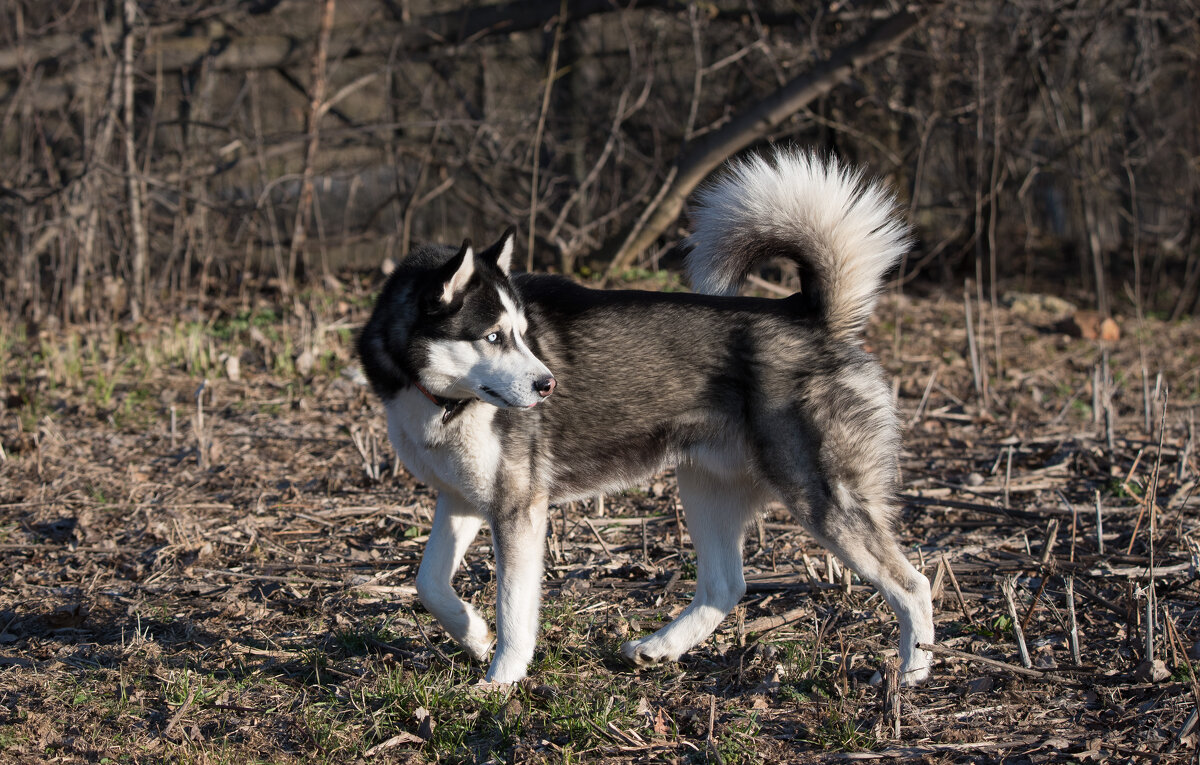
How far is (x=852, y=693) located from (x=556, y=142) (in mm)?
7848

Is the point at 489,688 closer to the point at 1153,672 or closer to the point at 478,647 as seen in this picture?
the point at 478,647

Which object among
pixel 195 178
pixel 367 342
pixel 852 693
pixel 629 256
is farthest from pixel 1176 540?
pixel 195 178

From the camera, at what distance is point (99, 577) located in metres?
4.39

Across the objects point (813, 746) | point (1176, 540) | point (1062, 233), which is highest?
point (1062, 233)

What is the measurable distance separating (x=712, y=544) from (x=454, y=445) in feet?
3.42

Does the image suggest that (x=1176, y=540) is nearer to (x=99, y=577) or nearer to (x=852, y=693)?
(x=852, y=693)

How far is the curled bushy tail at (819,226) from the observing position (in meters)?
3.68

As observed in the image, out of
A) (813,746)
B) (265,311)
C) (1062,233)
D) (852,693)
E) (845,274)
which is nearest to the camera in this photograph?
(813,746)

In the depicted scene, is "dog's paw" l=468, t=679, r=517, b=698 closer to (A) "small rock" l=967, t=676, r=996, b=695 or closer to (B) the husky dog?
(B) the husky dog

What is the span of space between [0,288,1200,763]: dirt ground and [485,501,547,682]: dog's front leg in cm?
12

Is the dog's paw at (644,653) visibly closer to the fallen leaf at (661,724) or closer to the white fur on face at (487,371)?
the fallen leaf at (661,724)

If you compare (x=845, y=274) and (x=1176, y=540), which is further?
(x=1176, y=540)

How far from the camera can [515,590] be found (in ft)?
11.6

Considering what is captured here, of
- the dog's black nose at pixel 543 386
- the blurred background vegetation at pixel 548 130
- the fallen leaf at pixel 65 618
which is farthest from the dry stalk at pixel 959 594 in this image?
the blurred background vegetation at pixel 548 130
